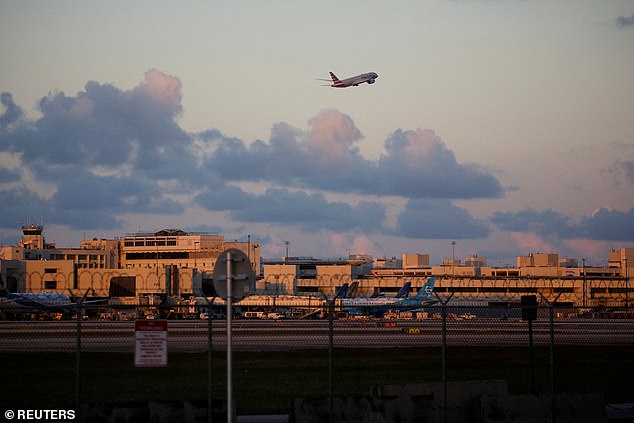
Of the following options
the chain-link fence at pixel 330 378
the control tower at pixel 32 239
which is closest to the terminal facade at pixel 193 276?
the control tower at pixel 32 239

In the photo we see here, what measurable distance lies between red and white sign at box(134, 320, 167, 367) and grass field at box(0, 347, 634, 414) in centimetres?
749

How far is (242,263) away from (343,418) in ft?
21.7

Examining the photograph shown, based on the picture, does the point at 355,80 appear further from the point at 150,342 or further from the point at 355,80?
the point at 150,342

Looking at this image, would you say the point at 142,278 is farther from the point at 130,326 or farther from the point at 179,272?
the point at 130,326

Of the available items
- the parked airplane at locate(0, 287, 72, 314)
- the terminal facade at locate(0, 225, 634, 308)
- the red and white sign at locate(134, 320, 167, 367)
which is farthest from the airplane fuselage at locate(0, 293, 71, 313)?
the red and white sign at locate(134, 320, 167, 367)

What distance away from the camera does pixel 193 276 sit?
154 m

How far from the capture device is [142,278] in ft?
486

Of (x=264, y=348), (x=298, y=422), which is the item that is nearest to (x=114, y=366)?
(x=264, y=348)

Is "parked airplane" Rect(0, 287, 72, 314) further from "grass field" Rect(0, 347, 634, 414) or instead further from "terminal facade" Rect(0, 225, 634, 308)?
"grass field" Rect(0, 347, 634, 414)

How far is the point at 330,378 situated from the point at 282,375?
12060 millimetres

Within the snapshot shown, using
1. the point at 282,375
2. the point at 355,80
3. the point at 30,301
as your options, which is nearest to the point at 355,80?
the point at 355,80

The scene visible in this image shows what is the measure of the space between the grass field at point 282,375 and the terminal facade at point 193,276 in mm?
82453

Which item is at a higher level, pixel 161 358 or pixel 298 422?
pixel 161 358

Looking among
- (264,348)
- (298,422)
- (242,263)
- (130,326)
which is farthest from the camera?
(130,326)
